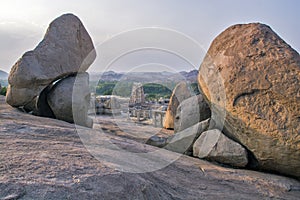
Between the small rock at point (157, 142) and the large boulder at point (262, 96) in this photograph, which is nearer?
the large boulder at point (262, 96)

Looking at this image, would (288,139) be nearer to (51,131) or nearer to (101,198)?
(101,198)

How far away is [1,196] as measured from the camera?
208 centimetres

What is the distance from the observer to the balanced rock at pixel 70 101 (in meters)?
6.50

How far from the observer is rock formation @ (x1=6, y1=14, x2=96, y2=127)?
623cm

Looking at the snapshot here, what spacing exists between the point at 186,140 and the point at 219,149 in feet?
2.70

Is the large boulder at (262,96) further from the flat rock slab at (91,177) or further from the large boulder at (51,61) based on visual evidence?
the large boulder at (51,61)

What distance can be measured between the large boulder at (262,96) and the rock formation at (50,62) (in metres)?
3.64

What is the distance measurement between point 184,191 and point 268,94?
1932mm

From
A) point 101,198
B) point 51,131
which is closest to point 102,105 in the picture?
point 51,131

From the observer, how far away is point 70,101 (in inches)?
256

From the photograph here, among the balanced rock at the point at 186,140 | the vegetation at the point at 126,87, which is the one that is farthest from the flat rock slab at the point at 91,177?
the vegetation at the point at 126,87

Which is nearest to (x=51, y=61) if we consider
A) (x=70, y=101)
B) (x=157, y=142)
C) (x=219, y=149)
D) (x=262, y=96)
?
(x=70, y=101)

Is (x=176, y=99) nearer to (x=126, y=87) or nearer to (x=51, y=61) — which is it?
(x=126, y=87)

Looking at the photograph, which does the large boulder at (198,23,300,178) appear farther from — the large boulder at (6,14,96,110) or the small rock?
the large boulder at (6,14,96,110)
